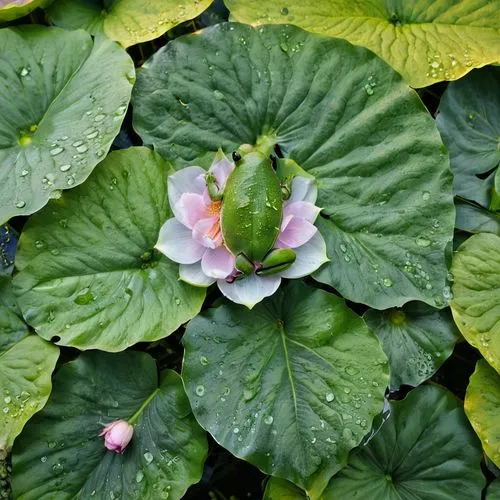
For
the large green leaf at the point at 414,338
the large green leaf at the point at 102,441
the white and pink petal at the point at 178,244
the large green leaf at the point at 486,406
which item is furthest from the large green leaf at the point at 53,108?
the large green leaf at the point at 486,406

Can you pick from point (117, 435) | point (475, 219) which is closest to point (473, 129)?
point (475, 219)

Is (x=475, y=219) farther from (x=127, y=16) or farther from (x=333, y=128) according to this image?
(x=127, y=16)

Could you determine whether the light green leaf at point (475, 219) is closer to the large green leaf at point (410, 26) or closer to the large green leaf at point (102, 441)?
the large green leaf at point (410, 26)

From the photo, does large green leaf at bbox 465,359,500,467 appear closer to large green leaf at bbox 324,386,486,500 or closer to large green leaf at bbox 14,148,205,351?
large green leaf at bbox 324,386,486,500

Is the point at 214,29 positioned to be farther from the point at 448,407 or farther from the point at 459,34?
the point at 448,407

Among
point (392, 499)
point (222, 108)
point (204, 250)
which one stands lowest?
point (392, 499)

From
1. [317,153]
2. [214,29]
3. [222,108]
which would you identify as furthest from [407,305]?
[214,29]
